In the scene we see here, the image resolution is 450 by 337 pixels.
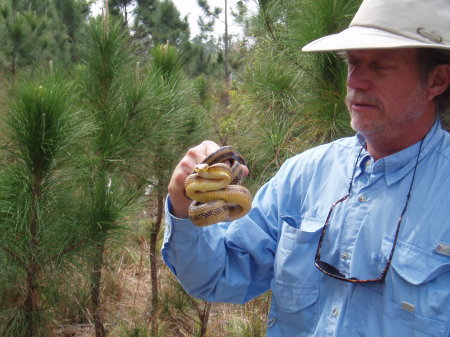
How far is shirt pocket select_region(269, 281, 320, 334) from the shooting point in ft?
5.77

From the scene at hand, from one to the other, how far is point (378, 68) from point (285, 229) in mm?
666

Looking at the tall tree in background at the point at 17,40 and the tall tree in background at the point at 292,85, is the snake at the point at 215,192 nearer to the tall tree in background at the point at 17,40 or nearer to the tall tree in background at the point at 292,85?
the tall tree in background at the point at 292,85

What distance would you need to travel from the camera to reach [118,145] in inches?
142

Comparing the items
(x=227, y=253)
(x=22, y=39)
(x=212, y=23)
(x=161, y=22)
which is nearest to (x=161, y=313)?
(x=227, y=253)

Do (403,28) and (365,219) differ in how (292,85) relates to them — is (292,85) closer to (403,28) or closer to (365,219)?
(403,28)

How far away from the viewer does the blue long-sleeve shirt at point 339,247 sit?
1.55m

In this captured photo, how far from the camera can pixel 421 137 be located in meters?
1.78

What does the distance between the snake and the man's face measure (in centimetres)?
49

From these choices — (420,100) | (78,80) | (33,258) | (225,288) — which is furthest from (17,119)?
(420,100)

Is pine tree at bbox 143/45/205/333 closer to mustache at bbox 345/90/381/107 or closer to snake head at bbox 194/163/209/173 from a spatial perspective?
mustache at bbox 345/90/381/107

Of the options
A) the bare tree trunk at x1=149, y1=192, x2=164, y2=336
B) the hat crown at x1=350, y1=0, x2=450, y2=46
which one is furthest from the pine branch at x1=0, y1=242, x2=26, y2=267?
the hat crown at x1=350, y1=0, x2=450, y2=46

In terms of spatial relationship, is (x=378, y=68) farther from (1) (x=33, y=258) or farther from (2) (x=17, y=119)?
(1) (x=33, y=258)

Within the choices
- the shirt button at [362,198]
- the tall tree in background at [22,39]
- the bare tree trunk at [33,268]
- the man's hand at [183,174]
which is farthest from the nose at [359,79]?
the tall tree in background at [22,39]

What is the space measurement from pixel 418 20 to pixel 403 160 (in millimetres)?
470
